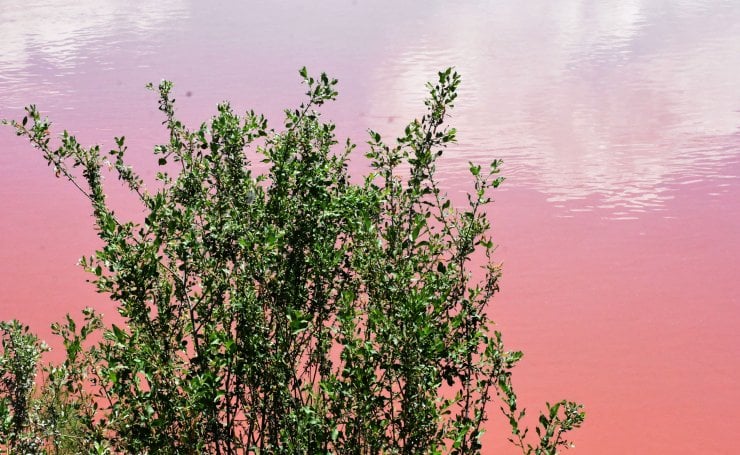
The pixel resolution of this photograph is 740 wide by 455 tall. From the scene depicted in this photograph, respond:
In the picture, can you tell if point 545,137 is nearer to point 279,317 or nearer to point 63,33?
point 279,317

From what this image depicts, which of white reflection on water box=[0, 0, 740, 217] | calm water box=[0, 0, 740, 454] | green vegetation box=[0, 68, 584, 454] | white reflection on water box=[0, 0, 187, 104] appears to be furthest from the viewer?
white reflection on water box=[0, 0, 187, 104]

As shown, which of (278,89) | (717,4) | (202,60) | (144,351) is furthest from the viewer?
(717,4)

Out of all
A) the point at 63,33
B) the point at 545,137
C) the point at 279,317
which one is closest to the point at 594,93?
the point at 545,137

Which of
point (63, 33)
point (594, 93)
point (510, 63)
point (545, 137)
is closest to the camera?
point (545, 137)

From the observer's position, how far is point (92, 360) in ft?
11.9

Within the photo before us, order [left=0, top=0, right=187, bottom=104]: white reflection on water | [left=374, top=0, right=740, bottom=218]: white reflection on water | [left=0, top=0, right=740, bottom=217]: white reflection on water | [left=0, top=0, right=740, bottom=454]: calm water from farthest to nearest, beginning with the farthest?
[left=0, top=0, right=187, bottom=104]: white reflection on water
[left=0, top=0, right=740, bottom=217]: white reflection on water
[left=374, top=0, right=740, bottom=218]: white reflection on water
[left=0, top=0, right=740, bottom=454]: calm water

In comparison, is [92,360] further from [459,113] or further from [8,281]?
[459,113]

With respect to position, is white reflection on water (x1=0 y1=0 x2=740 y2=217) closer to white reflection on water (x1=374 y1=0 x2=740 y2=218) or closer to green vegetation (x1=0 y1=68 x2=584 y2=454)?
white reflection on water (x1=374 y1=0 x2=740 y2=218)

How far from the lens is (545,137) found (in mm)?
15273

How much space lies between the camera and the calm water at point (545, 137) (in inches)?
357

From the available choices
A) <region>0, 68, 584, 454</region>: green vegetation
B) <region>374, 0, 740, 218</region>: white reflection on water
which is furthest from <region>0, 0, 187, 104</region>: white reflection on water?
<region>0, 68, 584, 454</region>: green vegetation

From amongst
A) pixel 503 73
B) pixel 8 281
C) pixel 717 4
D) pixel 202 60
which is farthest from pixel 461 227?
pixel 717 4

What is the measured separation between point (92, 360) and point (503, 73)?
673 inches

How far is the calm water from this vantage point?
9.07 meters
